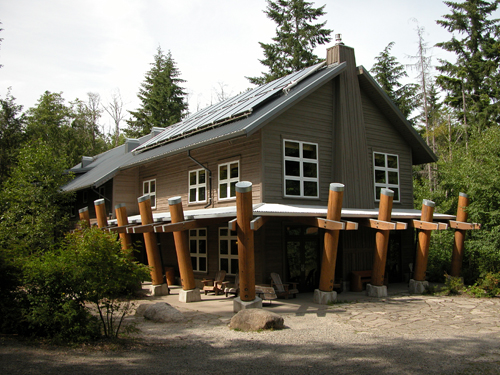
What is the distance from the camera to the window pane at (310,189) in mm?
14414

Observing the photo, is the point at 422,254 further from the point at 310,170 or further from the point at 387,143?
the point at 387,143

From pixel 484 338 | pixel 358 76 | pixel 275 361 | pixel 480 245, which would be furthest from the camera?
pixel 358 76

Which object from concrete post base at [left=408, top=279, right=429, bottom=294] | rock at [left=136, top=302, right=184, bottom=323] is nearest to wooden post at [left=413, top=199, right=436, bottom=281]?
concrete post base at [left=408, top=279, right=429, bottom=294]

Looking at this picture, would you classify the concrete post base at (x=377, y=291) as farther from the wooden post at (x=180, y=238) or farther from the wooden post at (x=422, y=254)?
the wooden post at (x=180, y=238)

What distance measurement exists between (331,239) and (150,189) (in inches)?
446

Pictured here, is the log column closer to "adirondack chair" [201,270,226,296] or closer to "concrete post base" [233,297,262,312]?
"concrete post base" [233,297,262,312]

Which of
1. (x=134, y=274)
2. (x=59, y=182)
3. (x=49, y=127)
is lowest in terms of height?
(x=134, y=274)

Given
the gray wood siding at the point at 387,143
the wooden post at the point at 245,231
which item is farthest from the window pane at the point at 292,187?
the wooden post at the point at 245,231

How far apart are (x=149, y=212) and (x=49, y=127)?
32.7 metres

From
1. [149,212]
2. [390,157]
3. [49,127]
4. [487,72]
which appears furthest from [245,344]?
[49,127]

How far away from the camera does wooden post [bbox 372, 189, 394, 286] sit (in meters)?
12.5

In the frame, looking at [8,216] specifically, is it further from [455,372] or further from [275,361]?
[455,372]

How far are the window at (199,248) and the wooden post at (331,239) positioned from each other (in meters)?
6.16

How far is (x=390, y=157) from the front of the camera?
17.6 metres
